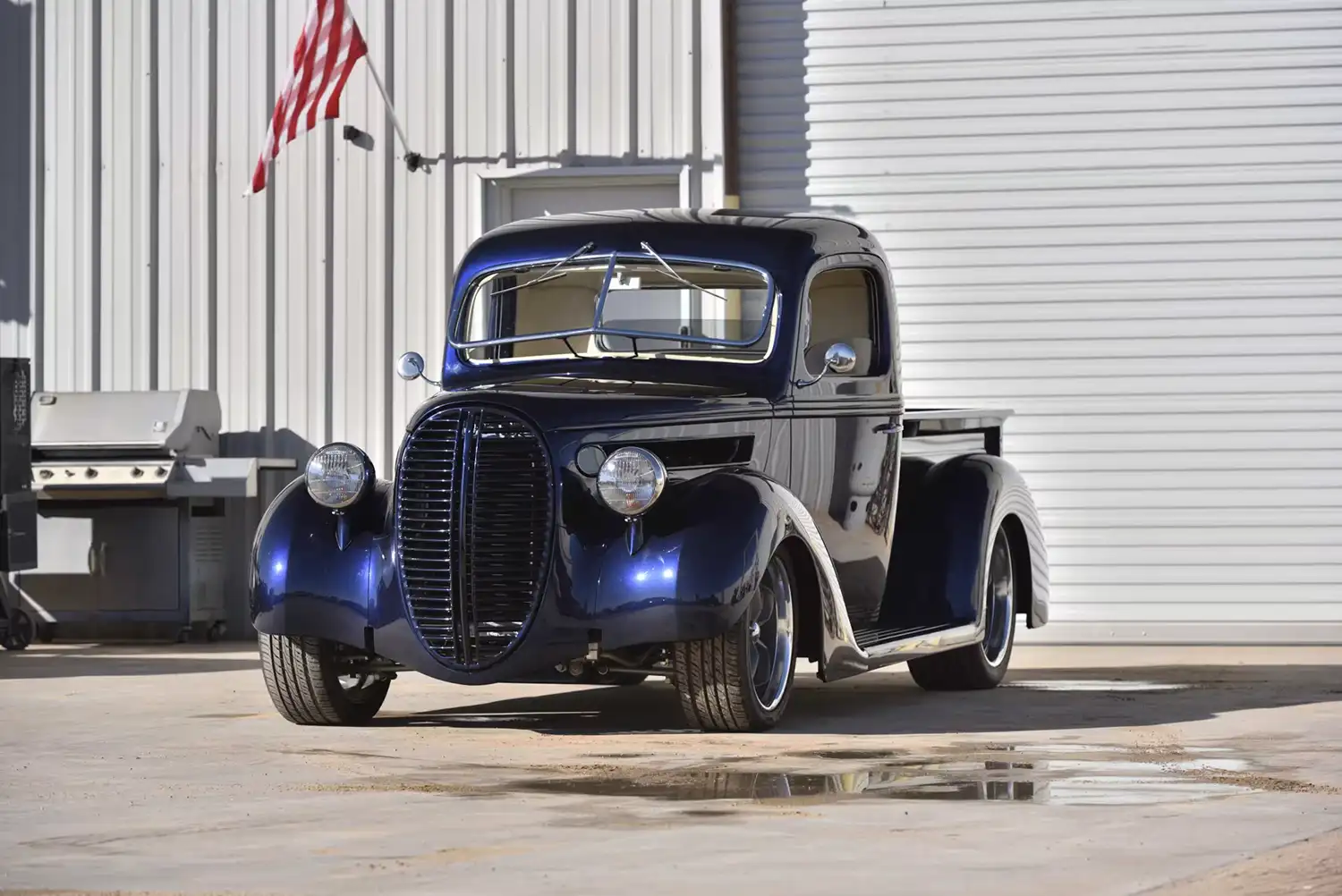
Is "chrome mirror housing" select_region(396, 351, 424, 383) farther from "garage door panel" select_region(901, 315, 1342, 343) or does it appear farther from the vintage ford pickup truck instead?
"garage door panel" select_region(901, 315, 1342, 343)

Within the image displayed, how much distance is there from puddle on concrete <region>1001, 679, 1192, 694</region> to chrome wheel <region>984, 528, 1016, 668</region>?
0.21 meters

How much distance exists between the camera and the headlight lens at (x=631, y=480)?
7.47 meters

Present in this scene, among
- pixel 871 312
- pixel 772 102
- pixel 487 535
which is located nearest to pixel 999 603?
pixel 871 312

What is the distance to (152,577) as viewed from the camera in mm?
13953

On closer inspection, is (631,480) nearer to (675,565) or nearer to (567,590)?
(675,565)

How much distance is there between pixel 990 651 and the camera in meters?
10.2

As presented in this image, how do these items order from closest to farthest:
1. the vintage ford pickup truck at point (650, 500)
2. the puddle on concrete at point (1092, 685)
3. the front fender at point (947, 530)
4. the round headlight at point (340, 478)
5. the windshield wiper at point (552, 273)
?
the vintage ford pickup truck at point (650, 500), the round headlight at point (340, 478), the windshield wiper at point (552, 273), the front fender at point (947, 530), the puddle on concrete at point (1092, 685)

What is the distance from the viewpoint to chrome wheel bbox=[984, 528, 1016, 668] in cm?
1023

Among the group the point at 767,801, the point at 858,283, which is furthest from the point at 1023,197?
the point at 767,801

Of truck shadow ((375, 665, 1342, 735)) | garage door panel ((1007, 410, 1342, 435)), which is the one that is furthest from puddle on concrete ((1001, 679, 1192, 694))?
garage door panel ((1007, 410, 1342, 435))

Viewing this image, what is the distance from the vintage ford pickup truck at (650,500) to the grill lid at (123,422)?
5.03 meters

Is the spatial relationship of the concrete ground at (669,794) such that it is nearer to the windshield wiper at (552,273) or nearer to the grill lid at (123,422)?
the windshield wiper at (552,273)

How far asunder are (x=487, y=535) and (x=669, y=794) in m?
1.76

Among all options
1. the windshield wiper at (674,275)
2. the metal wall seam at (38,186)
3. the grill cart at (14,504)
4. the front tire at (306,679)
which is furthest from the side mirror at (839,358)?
the metal wall seam at (38,186)
